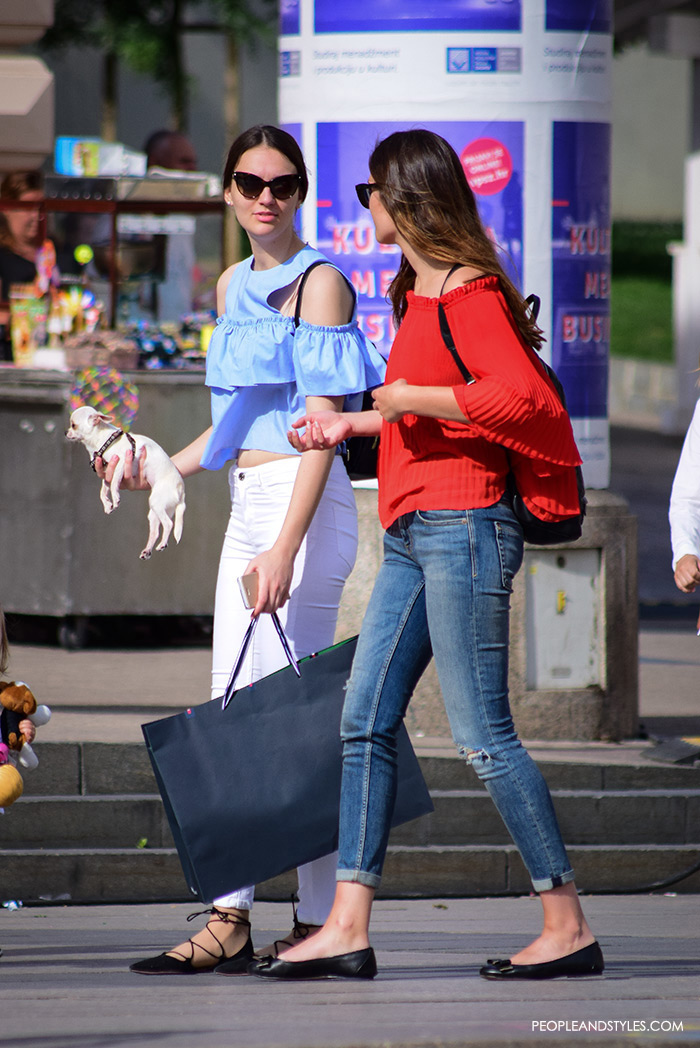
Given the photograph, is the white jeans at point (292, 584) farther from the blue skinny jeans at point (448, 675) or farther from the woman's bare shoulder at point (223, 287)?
the woman's bare shoulder at point (223, 287)

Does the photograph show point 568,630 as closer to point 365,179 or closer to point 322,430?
point 365,179

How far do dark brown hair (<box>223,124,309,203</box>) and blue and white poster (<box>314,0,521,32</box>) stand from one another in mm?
1934

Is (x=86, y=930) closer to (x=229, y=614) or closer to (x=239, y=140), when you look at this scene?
(x=229, y=614)

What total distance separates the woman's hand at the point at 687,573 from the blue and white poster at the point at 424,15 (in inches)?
101

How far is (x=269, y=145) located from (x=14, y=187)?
6.22 m

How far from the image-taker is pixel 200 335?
8.42 meters

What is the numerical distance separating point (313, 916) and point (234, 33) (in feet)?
86.7

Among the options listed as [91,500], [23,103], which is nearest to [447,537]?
[91,500]

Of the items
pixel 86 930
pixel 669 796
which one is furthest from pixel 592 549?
pixel 86 930

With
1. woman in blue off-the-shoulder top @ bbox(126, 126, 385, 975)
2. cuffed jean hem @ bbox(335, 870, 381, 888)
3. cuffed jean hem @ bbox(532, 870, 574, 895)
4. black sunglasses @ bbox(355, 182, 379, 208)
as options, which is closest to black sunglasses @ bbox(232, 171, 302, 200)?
woman in blue off-the-shoulder top @ bbox(126, 126, 385, 975)

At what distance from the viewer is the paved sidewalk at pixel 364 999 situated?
306cm

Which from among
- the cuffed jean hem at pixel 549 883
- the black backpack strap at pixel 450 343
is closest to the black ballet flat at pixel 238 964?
the cuffed jean hem at pixel 549 883

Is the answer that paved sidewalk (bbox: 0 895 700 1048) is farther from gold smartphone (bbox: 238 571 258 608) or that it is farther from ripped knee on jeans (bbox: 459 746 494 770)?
gold smartphone (bbox: 238 571 258 608)

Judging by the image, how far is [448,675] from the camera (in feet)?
11.5
